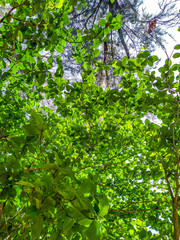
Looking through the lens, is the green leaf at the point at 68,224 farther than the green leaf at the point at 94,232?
Yes

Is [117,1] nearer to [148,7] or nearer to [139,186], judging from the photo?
[148,7]

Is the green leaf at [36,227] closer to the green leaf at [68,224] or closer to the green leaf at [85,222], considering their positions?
the green leaf at [68,224]

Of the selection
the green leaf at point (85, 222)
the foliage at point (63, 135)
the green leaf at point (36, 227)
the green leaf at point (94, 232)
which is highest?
the foliage at point (63, 135)

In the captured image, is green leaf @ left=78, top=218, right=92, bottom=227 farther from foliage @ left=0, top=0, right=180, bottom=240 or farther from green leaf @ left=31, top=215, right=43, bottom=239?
green leaf @ left=31, top=215, right=43, bottom=239

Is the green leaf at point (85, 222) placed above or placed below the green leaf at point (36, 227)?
above

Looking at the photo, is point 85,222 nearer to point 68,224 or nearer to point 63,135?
point 68,224

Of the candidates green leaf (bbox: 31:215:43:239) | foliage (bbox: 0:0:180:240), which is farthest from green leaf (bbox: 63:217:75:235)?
green leaf (bbox: 31:215:43:239)

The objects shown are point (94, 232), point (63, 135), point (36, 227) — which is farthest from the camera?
point (63, 135)

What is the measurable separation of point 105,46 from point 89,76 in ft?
9.43

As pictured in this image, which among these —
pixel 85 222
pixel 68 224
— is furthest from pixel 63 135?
pixel 85 222

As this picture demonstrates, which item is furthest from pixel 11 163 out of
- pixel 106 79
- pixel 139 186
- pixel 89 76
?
pixel 106 79

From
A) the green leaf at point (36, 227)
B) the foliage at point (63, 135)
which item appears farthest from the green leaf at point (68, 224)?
the green leaf at point (36, 227)

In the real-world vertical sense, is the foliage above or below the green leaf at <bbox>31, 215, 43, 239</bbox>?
above

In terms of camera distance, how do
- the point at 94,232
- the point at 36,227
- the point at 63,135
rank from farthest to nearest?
the point at 63,135, the point at 36,227, the point at 94,232
